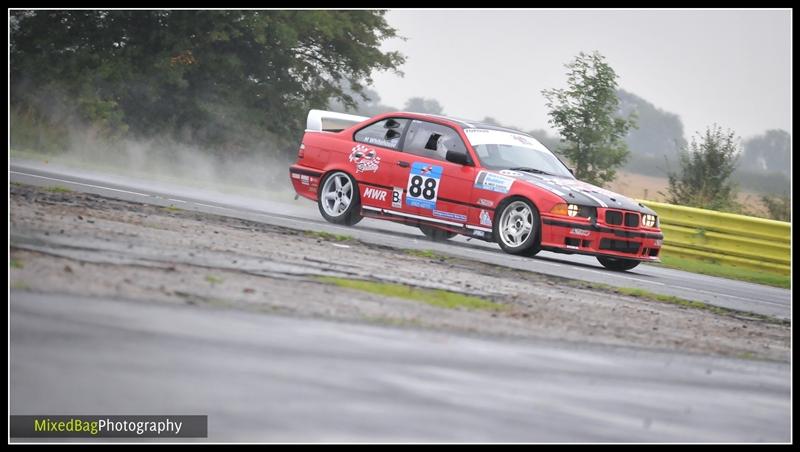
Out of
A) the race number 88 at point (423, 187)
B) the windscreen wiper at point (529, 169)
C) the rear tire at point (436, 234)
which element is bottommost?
the rear tire at point (436, 234)

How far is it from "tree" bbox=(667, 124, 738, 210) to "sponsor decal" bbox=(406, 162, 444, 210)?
34.8 feet

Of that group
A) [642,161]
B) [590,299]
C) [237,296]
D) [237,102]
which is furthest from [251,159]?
[237,296]

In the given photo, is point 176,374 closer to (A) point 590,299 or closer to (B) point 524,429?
(B) point 524,429

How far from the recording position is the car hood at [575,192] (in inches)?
533

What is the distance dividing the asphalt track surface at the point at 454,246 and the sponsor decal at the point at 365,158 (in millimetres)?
714

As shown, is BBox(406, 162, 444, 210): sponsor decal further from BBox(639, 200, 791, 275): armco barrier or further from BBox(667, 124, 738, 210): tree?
BBox(667, 124, 738, 210): tree

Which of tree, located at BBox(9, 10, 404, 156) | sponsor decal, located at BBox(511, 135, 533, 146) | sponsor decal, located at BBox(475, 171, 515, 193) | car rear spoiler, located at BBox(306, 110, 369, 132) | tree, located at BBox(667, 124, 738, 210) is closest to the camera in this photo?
sponsor decal, located at BBox(475, 171, 515, 193)

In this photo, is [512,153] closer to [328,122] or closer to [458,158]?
[458,158]

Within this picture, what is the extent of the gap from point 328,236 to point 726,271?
6921 mm

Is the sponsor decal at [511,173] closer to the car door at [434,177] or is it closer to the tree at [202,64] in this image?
the car door at [434,177]

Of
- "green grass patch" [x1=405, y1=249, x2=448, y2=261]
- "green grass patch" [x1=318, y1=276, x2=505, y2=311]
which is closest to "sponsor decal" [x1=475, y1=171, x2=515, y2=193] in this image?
"green grass patch" [x1=405, y1=249, x2=448, y2=261]

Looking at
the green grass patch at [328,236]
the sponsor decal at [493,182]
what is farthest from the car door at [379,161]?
the green grass patch at [328,236]

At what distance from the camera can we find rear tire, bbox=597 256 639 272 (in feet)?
46.8

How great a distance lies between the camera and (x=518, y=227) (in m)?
13.7
